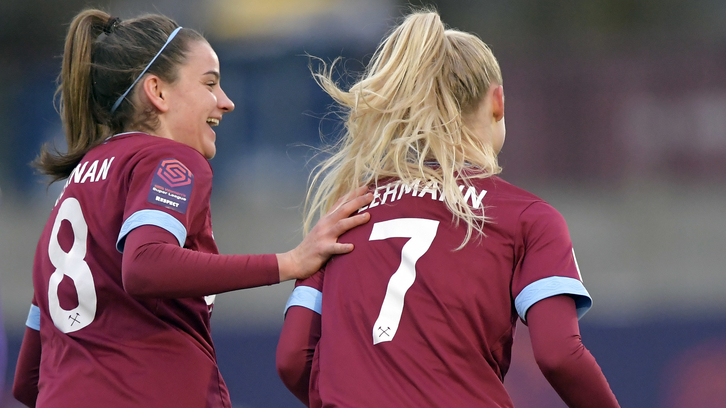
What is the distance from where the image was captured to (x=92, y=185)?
6.49 ft

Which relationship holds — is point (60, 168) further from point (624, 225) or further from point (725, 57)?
point (725, 57)

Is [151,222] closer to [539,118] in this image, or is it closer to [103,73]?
[103,73]

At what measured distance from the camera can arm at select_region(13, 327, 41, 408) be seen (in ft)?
7.20

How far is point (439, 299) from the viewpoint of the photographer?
1.69m

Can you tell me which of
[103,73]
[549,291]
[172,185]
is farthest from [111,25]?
[549,291]

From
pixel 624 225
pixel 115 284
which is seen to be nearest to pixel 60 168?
pixel 115 284

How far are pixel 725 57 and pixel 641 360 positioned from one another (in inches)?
128

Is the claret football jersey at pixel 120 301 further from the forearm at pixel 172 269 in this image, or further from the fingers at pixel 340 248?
the fingers at pixel 340 248

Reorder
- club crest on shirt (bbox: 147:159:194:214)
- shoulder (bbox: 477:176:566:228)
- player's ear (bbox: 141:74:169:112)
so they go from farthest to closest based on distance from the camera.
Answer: player's ear (bbox: 141:74:169:112) < club crest on shirt (bbox: 147:159:194:214) < shoulder (bbox: 477:176:566:228)

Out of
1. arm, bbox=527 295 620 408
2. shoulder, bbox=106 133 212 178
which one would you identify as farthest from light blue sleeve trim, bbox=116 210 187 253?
arm, bbox=527 295 620 408

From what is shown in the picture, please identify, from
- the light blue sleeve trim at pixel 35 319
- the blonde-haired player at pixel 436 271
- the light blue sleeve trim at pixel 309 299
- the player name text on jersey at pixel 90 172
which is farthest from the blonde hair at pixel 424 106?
the light blue sleeve trim at pixel 35 319

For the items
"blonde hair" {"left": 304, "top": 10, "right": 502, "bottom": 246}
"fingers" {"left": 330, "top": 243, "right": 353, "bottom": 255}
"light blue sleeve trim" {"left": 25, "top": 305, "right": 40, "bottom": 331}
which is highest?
"blonde hair" {"left": 304, "top": 10, "right": 502, "bottom": 246}

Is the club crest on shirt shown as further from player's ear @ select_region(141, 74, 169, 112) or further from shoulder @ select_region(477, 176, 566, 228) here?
shoulder @ select_region(477, 176, 566, 228)

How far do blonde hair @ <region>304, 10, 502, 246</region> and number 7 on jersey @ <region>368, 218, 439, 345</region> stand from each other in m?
0.11
